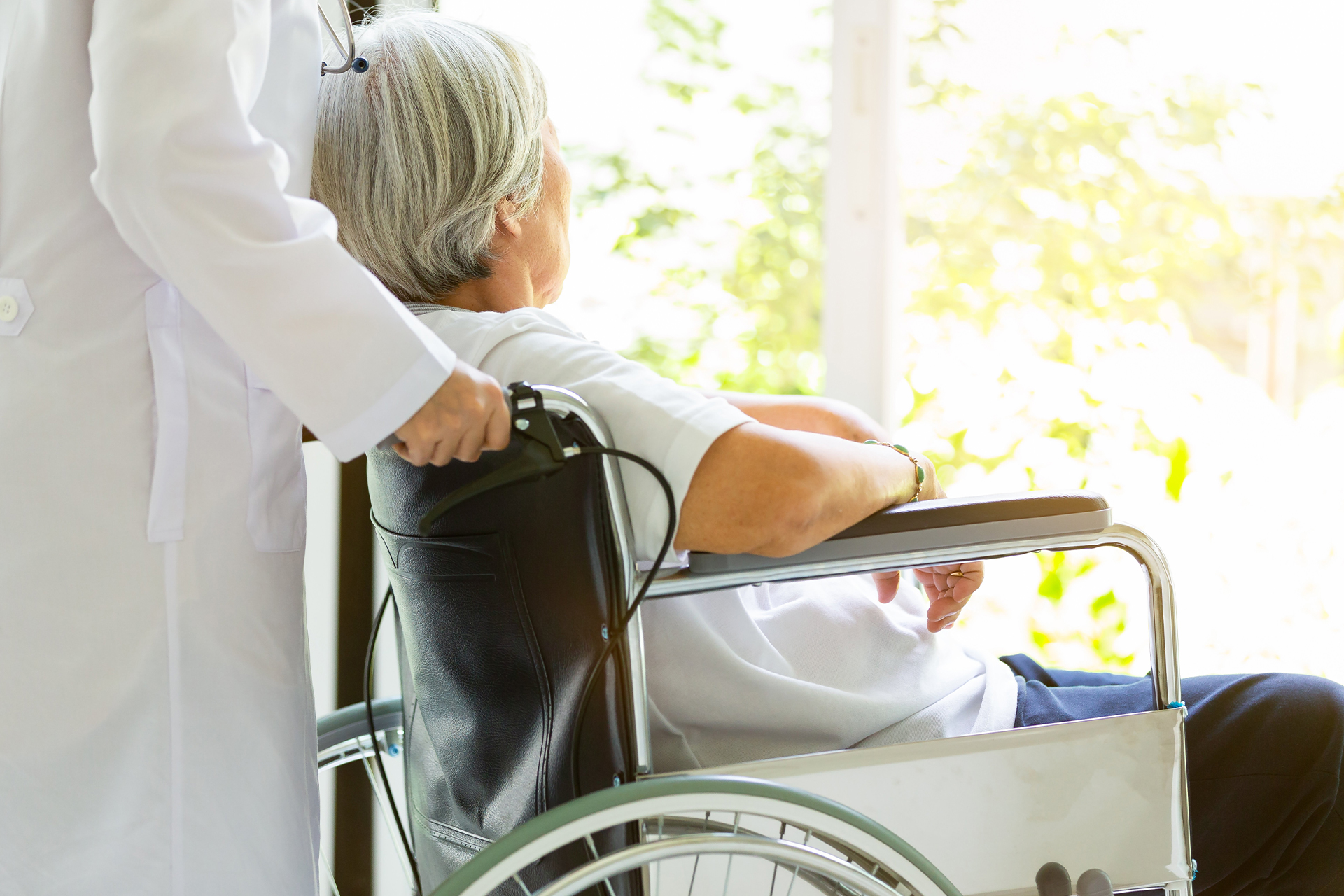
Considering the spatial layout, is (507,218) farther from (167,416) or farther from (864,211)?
(864,211)

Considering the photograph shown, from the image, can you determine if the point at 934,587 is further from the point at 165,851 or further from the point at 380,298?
the point at 165,851

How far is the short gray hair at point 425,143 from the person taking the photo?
3.18 feet

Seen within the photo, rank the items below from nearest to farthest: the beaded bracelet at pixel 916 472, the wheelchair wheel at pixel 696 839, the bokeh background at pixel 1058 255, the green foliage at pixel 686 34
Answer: the wheelchair wheel at pixel 696 839 → the beaded bracelet at pixel 916 472 → the bokeh background at pixel 1058 255 → the green foliage at pixel 686 34

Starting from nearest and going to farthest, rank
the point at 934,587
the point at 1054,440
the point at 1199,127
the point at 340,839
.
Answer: the point at 934,587
the point at 340,839
the point at 1199,127
the point at 1054,440

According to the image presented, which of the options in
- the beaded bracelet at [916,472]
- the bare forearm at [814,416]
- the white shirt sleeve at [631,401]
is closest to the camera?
the white shirt sleeve at [631,401]

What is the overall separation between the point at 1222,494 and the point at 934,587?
1.24m

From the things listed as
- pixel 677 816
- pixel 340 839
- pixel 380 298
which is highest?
pixel 380 298

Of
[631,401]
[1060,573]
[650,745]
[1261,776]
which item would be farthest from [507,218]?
[1060,573]

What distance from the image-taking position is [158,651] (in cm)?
85

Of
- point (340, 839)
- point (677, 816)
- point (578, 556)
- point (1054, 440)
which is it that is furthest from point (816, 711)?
point (1054, 440)

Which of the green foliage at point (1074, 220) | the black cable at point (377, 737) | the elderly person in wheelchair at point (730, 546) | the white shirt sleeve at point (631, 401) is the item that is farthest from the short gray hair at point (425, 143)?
the green foliage at point (1074, 220)

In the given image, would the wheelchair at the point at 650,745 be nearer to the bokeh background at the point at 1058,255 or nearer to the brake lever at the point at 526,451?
the brake lever at the point at 526,451

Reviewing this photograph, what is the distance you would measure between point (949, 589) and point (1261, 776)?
0.35m

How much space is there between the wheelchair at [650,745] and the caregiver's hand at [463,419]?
20 mm
